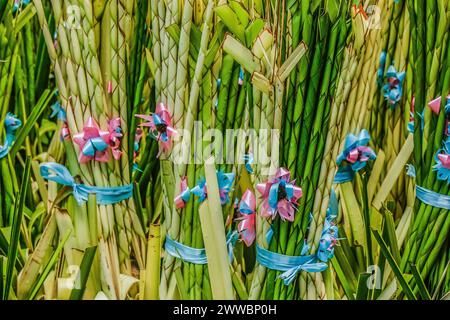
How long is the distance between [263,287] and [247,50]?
36 centimetres

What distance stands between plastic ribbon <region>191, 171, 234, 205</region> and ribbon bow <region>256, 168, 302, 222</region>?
0.05m

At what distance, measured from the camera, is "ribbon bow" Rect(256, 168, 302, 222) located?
950mm

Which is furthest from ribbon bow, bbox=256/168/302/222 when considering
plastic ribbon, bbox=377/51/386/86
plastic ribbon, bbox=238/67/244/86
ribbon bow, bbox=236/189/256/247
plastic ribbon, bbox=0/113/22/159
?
plastic ribbon, bbox=0/113/22/159

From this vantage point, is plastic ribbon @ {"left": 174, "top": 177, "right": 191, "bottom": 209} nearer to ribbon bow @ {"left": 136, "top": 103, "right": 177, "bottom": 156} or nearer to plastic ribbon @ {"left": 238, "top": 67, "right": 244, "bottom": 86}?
ribbon bow @ {"left": 136, "top": 103, "right": 177, "bottom": 156}

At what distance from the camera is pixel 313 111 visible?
0.94m

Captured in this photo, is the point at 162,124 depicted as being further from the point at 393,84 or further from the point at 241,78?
the point at 393,84

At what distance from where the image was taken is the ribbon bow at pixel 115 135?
96cm

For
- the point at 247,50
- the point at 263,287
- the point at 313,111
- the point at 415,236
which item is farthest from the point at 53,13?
the point at 415,236

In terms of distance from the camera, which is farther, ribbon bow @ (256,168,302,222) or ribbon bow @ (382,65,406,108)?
ribbon bow @ (382,65,406,108)

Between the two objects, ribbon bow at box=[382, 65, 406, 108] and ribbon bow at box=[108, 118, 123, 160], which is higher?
ribbon bow at box=[382, 65, 406, 108]

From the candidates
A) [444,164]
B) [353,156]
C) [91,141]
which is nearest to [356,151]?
[353,156]

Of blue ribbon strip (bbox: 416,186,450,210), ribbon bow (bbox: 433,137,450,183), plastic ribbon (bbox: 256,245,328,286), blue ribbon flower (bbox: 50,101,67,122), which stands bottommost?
plastic ribbon (bbox: 256,245,328,286)
